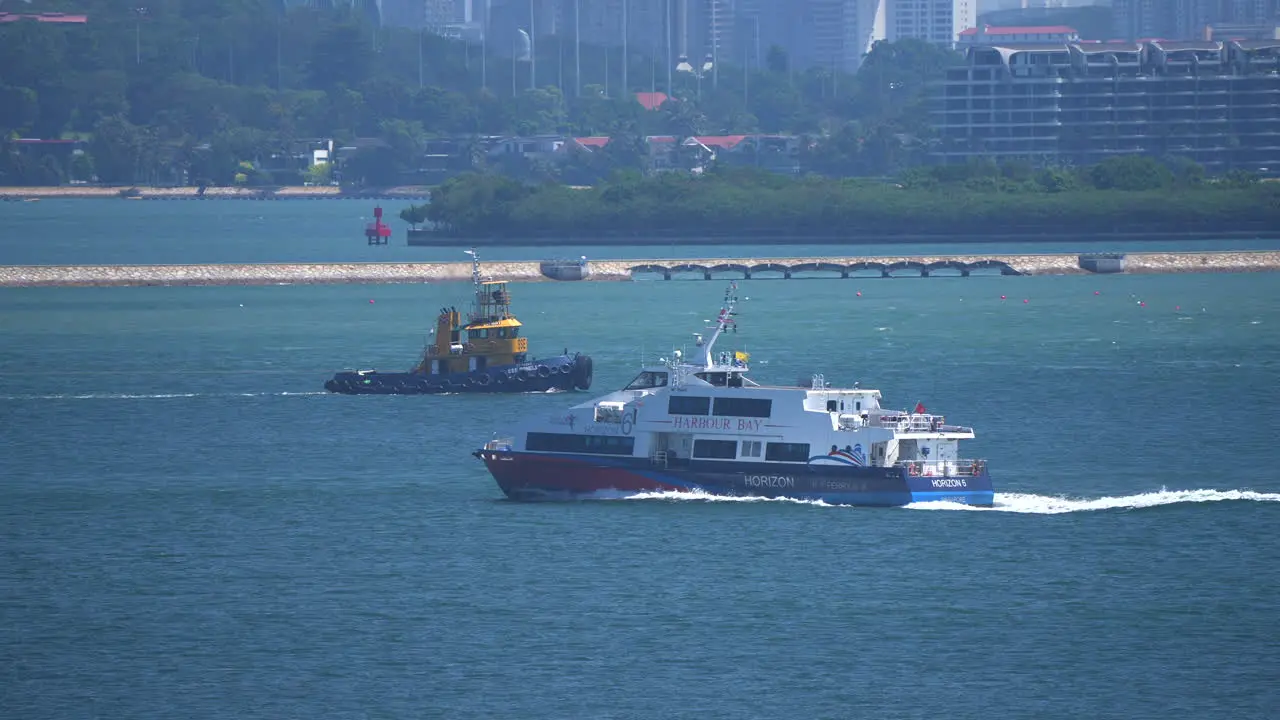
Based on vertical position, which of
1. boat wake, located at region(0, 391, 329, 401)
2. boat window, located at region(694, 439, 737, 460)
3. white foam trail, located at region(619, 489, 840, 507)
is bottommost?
boat wake, located at region(0, 391, 329, 401)

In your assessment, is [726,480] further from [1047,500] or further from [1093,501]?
[1093,501]

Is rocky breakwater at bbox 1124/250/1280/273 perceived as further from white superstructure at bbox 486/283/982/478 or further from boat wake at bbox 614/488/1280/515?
white superstructure at bbox 486/283/982/478

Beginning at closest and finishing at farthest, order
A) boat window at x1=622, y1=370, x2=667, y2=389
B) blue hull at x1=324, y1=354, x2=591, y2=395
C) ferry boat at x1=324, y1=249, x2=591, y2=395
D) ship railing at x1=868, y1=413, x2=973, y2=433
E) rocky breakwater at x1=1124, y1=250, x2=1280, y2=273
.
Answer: ship railing at x1=868, y1=413, x2=973, y2=433
boat window at x1=622, y1=370, x2=667, y2=389
blue hull at x1=324, y1=354, x2=591, y2=395
ferry boat at x1=324, y1=249, x2=591, y2=395
rocky breakwater at x1=1124, y1=250, x2=1280, y2=273

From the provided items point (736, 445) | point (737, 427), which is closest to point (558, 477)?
point (736, 445)

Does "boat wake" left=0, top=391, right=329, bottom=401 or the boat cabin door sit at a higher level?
the boat cabin door

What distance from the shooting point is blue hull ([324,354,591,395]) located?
302ft

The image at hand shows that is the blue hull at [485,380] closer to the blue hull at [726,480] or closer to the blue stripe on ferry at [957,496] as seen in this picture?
the blue hull at [726,480]

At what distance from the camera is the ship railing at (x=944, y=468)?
6031 centimetres

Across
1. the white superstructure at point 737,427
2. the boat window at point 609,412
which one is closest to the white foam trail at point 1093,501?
the white superstructure at point 737,427

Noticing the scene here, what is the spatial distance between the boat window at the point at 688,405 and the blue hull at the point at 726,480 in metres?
1.35

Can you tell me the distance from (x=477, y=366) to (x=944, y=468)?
3600 centimetres

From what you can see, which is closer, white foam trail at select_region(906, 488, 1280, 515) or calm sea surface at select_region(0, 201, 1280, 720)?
calm sea surface at select_region(0, 201, 1280, 720)

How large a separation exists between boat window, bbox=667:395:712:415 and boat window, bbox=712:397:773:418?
267mm

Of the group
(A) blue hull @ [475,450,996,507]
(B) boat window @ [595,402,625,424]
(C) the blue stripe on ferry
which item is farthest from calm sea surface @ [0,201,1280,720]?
(B) boat window @ [595,402,625,424]
